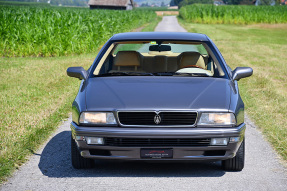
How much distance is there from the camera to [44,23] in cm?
1994

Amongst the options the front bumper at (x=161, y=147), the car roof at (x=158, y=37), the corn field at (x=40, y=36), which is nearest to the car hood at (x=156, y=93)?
the front bumper at (x=161, y=147)

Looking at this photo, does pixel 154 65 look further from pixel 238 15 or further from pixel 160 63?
pixel 238 15

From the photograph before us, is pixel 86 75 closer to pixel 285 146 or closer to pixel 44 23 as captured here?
pixel 285 146

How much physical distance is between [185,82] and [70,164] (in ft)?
5.19

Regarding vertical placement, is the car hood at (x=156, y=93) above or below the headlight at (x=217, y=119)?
above

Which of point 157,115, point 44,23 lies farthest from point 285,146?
point 44,23

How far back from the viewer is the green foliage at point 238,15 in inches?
2143

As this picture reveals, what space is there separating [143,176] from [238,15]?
53213mm

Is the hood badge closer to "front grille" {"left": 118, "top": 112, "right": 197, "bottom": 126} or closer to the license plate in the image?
"front grille" {"left": 118, "top": 112, "right": 197, "bottom": 126}

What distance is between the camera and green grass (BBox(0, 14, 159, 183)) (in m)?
5.93

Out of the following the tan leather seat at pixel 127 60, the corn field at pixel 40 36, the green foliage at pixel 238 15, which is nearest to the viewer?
the tan leather seat at pixel 127 60

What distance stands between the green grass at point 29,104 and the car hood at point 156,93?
1.25 m

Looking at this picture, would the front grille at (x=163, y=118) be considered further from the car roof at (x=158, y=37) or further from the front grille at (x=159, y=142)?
the car roof at (x=158, y=37)

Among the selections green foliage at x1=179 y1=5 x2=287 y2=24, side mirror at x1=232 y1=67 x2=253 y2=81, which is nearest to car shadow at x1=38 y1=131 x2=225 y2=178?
side mirror at x1=232 y1=67 x2=253 y2=81
